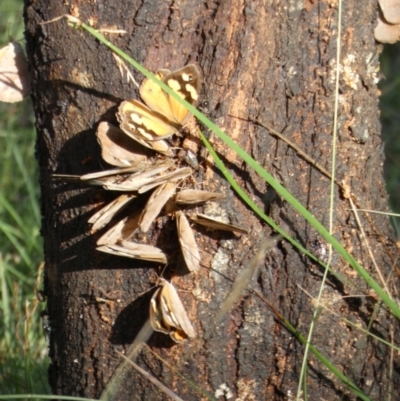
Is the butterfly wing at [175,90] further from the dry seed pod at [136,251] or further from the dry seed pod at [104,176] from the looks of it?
the dry seed pod at [136,251]

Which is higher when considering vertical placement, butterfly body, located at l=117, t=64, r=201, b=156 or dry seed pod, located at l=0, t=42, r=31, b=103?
dry seed pod, located at l=0, t=42, r=31, b=103

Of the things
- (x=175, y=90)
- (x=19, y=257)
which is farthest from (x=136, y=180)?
(x=19, y=257)

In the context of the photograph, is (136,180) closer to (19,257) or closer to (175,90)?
(175,90)

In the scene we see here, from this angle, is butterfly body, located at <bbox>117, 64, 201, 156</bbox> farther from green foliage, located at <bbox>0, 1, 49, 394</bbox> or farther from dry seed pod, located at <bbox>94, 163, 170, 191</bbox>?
green foliage, located at <bbox>0, 1, 49, 394</bbox>

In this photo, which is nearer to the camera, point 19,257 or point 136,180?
point 136,180

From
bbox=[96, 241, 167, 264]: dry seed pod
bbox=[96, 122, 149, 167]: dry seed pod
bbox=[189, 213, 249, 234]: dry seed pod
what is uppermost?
bbox=[96, 122, 149, 167]: dry seed pod

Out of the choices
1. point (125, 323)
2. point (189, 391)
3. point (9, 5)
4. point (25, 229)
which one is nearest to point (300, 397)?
point (189, 391)

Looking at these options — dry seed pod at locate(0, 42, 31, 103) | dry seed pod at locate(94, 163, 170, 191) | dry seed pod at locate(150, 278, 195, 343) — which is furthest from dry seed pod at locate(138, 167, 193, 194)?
dry seed pod at locate(0, 42, 31, 103)
